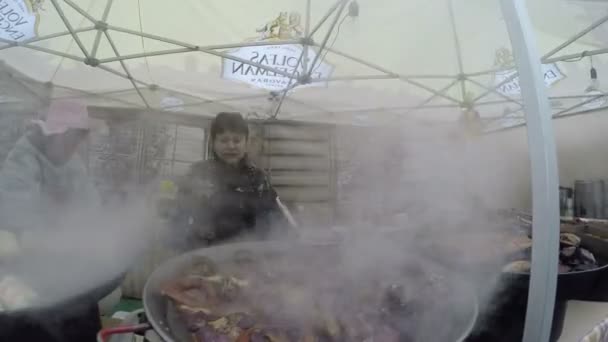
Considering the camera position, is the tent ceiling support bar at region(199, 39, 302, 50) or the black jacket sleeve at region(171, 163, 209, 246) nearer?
the black jacket sleeve at region(171, 163, 209, 246)

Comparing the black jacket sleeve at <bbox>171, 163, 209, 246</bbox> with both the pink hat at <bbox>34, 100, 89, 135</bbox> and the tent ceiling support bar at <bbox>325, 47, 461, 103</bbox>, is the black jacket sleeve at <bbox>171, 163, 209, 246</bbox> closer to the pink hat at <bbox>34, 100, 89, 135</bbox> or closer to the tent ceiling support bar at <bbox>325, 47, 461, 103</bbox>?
the pink hat at <bbox>34, 100, 89, 135</bbox>

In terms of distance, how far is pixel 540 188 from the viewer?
0.38 meters

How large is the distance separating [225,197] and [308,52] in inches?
31.4

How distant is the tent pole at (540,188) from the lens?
0.37m

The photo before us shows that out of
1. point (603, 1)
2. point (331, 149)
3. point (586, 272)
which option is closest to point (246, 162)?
point (331, 149)

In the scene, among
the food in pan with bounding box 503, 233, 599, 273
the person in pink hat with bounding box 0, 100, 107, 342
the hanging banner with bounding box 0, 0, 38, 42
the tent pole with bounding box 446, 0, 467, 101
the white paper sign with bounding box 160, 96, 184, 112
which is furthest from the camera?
the white paper sign with bounding box 160, 96, 184, 112

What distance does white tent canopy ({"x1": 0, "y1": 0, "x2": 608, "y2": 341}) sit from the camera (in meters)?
1.18

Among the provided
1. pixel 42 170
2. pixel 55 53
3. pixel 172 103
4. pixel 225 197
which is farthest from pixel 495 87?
pixel 55 53

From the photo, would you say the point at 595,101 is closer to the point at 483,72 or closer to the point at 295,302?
the point at 483,72

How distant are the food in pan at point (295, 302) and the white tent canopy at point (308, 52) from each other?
68cm

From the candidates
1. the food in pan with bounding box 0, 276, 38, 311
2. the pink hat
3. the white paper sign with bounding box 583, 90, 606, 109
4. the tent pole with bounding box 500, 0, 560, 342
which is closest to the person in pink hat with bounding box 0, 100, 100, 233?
Result: the pink hat

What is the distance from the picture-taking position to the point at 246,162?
137 centimetres

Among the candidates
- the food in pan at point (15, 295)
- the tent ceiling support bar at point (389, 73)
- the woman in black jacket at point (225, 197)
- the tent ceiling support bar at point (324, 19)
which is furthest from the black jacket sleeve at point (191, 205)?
the tent ceiling support bar at point (389, 73)

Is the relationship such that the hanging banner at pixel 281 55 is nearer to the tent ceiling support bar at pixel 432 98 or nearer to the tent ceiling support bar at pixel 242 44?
the tent ceiling support bar at pixel 242 44
